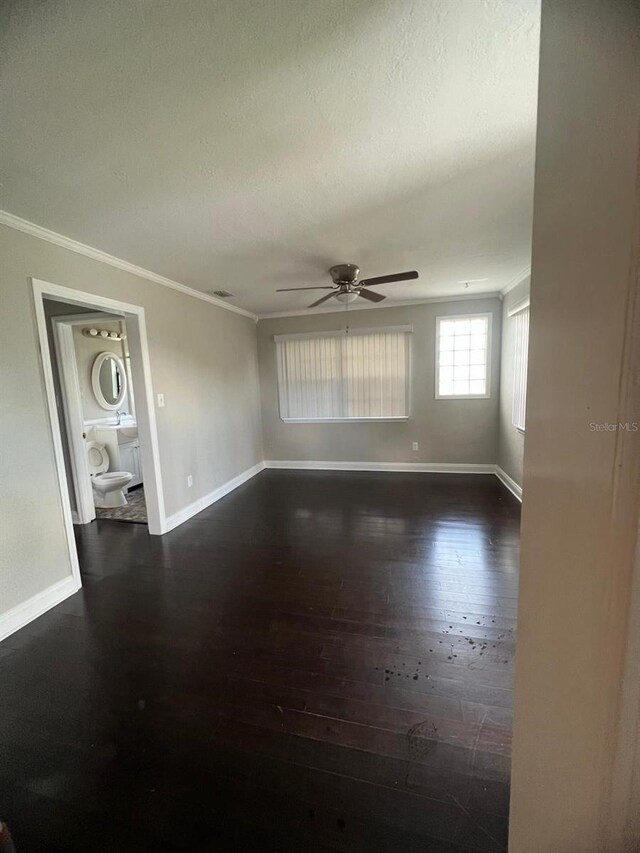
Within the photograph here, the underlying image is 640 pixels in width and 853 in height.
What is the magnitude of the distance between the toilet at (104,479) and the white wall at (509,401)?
4490 millimetres

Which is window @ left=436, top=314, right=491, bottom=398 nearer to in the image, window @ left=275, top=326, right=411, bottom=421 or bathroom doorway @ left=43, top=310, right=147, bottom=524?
window @ left=275, top=326, right=411, bottom=421

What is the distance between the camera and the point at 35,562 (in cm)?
221

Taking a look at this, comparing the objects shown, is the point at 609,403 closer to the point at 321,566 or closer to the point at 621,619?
the point at 621,619

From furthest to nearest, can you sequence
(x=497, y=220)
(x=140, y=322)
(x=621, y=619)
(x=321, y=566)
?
1. (x=140, y=322)
2. (x=321, y=566)
3. (x=497, y=220)
4. (x=621, y=619)

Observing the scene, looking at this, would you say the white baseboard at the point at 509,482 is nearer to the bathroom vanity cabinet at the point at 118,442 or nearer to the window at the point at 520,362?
the window at the point at 520,362

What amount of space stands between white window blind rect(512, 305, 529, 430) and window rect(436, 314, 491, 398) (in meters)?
0.69

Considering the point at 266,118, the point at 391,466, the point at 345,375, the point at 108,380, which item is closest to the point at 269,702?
the point at 266,118

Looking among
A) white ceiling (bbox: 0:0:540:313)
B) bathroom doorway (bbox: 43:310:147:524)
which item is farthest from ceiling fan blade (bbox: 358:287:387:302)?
bathroom doorway (bbox: 43:310:147:524)

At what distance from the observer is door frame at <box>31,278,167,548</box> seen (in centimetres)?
227

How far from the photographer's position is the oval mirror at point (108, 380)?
15.6 feet

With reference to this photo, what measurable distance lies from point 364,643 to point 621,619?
1.74 meters

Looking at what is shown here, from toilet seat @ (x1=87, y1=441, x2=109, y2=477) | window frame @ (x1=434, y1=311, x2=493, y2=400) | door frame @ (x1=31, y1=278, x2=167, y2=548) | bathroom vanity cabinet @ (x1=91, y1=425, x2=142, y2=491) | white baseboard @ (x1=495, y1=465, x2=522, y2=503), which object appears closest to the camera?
door frame @ (x1=31, y1=278, x2=167, y2=548)

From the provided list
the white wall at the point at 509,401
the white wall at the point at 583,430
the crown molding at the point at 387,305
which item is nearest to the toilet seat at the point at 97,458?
the crown molding at the point at 387,305

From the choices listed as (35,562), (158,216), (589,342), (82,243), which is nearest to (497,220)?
(158,216)
